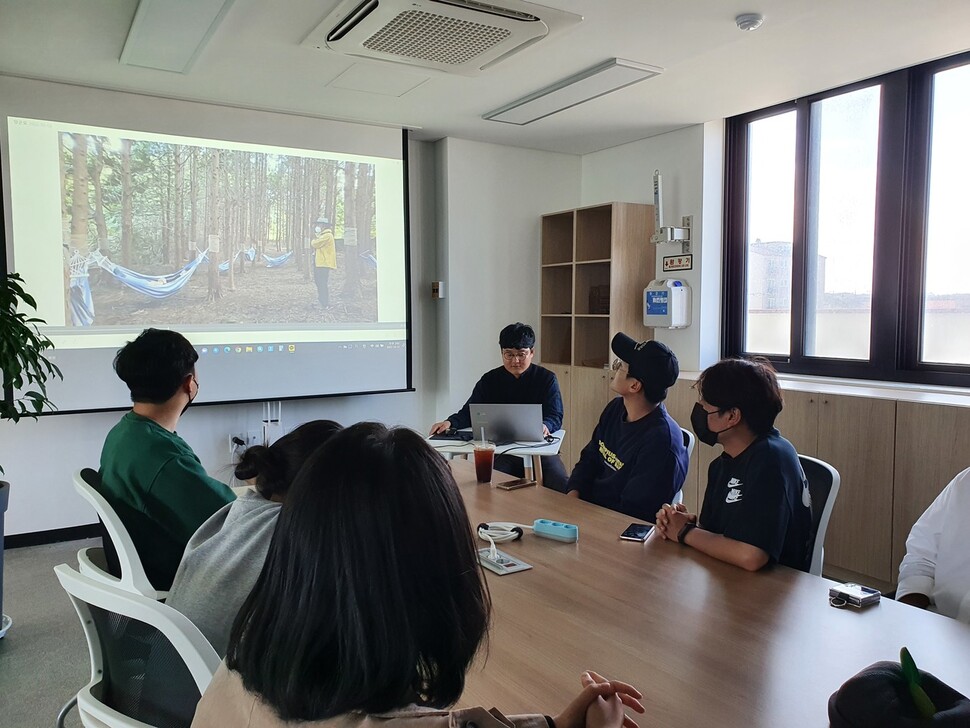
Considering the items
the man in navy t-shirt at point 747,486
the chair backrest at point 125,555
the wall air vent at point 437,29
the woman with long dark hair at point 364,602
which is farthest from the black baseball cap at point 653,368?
the woman with long dark hair at point 364,602

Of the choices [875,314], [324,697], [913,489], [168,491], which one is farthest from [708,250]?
[324,697]

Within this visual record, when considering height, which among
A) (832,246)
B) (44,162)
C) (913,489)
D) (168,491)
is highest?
(44,162)

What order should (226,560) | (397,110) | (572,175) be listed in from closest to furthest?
(226,560)
(397,110)
(572,175)

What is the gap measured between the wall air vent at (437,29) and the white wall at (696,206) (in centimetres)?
191

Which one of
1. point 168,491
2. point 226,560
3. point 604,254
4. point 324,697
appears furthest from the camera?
point 604,254

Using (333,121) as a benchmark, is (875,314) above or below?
below

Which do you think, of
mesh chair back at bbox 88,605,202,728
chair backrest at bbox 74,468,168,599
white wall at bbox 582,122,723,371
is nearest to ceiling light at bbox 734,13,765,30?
white wall at bbox 582,122,723,371

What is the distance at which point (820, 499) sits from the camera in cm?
197

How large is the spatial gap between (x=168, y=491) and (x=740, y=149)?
13.9 ft

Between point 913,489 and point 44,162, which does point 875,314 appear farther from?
point 44,162

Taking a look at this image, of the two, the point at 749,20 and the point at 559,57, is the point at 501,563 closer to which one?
the point at 749,20

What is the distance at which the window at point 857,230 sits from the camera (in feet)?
12.0

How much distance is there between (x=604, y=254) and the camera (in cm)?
523

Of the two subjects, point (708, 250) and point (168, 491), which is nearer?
point (168, 491)
